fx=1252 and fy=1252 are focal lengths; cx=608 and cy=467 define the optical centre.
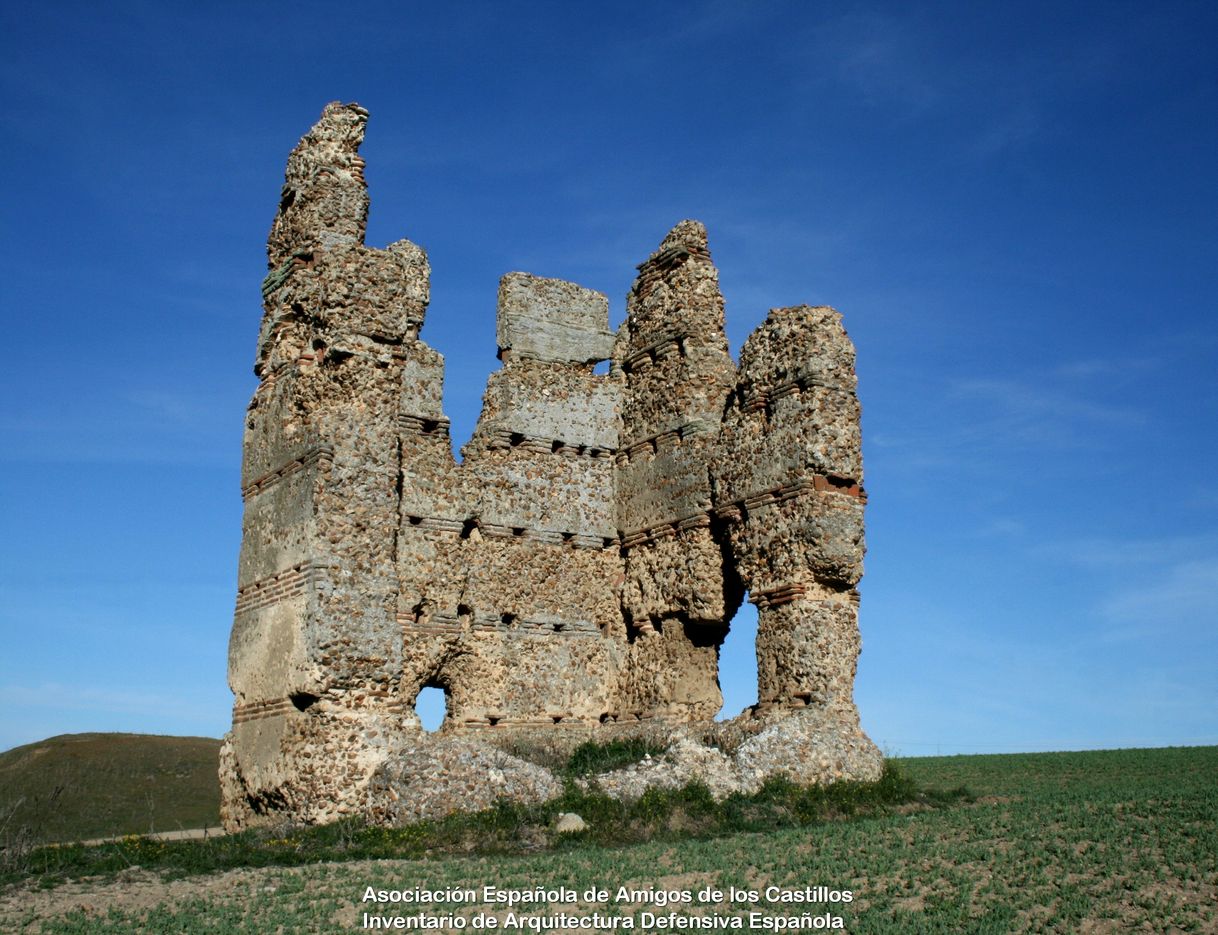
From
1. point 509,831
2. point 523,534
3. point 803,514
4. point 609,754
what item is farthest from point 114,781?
point 803,514

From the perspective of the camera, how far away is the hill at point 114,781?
18891 mm

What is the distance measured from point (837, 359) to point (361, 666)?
6314mm

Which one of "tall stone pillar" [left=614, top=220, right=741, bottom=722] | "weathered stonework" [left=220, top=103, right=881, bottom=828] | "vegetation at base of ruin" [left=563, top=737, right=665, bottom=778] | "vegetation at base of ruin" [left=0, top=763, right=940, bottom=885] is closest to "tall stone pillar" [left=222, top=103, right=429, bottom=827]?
"weathered stonework" [left=220, top=103, right=881, bottom=828]

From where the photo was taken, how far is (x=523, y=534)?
52.3ft

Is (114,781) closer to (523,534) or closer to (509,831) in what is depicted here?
(523,534)

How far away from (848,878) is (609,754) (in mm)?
5349

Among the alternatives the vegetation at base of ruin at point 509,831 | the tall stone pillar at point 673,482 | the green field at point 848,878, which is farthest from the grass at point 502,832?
the tall stone pillar at point 673,482

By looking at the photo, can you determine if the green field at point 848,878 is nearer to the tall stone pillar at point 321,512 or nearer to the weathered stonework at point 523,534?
the tall stone pillar at point 321,512

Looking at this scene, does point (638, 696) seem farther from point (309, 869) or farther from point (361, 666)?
point (309, 869)

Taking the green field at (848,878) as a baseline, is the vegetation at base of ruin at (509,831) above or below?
above

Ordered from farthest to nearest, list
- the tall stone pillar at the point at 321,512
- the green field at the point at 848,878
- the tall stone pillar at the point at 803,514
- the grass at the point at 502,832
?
the tall stone pillar at the point at 803,514, the tall stone pillar at the point at 321,512, the grass at the point at 502,832, the green field at the point at 848,878

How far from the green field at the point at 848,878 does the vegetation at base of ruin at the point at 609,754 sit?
2.61 metres

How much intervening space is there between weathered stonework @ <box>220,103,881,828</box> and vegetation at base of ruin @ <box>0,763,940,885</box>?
0.28m

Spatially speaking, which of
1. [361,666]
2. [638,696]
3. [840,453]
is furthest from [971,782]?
[361,666]
